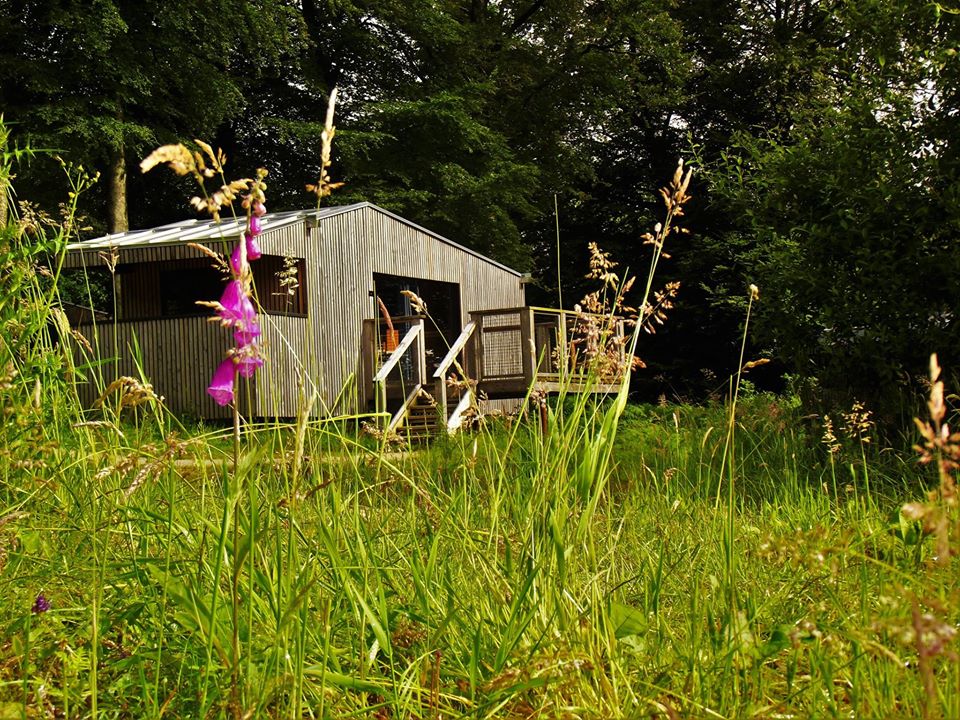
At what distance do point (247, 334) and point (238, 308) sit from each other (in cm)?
4

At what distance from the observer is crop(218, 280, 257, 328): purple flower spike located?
1333 millimetres


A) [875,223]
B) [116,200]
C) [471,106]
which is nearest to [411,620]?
[875,223]

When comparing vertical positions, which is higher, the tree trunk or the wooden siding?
the tree trunk

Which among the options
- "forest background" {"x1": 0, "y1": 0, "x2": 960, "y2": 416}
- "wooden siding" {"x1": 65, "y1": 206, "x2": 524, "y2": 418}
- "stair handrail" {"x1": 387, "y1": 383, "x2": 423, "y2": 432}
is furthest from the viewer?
"forest background" {"x1": 0, "y1": 0, "x2": 960, "y2": 416}

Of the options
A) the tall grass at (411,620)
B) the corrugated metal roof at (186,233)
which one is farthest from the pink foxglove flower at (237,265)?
the corrugated metal roof at (186,233)

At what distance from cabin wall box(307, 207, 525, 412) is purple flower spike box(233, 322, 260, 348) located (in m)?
14.4

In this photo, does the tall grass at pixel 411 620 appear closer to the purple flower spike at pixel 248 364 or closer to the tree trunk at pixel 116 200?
the purple flower spike at pixel 248 364

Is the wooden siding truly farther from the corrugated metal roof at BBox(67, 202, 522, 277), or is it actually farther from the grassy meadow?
the grassy meadow

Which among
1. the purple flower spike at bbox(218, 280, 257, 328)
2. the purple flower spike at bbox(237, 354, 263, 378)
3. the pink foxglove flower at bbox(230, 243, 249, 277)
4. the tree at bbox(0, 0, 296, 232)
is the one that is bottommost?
the purple flower spike at bbox(237, 354, 263, 378)

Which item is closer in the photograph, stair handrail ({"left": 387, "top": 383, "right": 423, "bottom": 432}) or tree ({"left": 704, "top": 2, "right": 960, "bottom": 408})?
stair handrail ({"left": 387, "top": 383, "right": 423, "bottom": 432})

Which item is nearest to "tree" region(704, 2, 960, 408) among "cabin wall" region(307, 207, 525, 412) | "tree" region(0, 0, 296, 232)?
"cabin wall" region(307, 207, 525, 412)

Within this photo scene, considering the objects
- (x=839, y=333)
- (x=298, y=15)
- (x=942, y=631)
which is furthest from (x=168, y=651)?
A: (x=298, y=15)

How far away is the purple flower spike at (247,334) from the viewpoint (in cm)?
132

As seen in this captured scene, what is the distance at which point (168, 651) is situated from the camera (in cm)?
199
